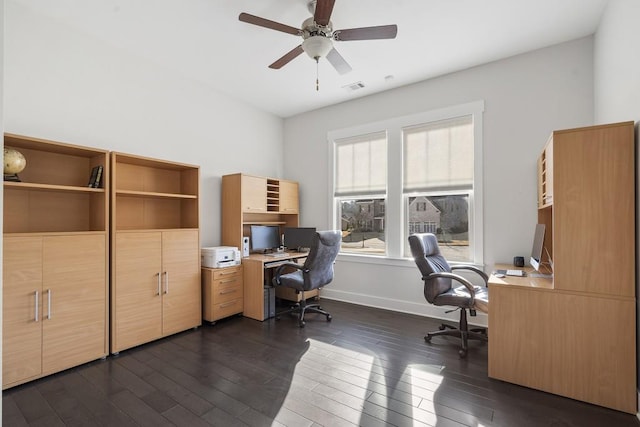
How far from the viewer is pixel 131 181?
11.8 ft

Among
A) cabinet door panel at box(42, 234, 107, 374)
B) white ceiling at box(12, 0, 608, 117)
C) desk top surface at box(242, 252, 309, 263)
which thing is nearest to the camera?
cabinet door panel at box(42, 234, 107, 374)

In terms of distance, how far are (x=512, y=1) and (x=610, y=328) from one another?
272 cm

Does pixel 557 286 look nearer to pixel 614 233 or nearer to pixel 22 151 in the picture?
pixel 614 233

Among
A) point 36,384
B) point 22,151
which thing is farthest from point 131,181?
point 36,384

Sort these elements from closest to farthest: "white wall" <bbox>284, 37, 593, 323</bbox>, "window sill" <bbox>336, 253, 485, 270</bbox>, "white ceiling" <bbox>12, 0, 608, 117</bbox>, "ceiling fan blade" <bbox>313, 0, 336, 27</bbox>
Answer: "ceiling fan blade" <bbox>313, 0, 336, 27</bbox> → "white ceiling" <bbox>12, 0, 608, 117</bbox> → "white wall" <bbox>284, 37, 593, 323</bbox> → "window sill" <bbox>336, 253, 485, 270</bbox>

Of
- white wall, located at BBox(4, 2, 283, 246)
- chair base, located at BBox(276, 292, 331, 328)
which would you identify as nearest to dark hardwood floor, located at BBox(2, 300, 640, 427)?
chair base, located at BBox(276, 292, 331, 328)

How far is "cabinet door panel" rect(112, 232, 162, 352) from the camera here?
3098 mm

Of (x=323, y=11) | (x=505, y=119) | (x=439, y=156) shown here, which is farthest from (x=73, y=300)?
(x=505, y=119)

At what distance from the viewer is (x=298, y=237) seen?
16.5 ft

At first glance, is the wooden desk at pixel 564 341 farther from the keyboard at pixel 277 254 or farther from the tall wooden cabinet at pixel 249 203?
the tall wooden cabinet at pixel 249 203

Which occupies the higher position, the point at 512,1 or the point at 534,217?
the point at 512,1

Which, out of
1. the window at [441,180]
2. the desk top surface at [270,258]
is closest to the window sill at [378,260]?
the window at [441,180]

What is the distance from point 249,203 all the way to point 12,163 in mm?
2483

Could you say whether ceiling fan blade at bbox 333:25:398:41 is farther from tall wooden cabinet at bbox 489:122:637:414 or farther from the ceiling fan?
tall wooden cabinet at bbox 489:122:637:414
